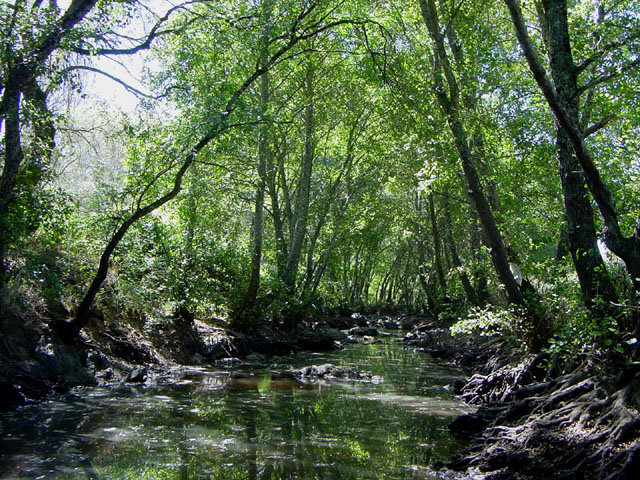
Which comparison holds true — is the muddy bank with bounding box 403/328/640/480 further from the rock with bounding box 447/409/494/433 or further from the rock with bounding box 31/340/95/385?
the rock with bounding box 31/340/95/385

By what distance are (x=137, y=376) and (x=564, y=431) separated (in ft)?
28.3

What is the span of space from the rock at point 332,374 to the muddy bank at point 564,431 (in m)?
5.37

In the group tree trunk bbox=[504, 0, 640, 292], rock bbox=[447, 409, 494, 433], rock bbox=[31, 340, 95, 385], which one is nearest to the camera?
tree trunk bbox=[504, 0, 640, 292]

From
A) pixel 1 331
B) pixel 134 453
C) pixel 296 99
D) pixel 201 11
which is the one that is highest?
pixel 296 99

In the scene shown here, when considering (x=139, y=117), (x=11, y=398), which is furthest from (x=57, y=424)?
(x=139, y=117)

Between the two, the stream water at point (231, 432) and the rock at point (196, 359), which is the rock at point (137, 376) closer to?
the stream water at point (231, 432)

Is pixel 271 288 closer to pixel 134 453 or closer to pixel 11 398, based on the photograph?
pixel 11 398

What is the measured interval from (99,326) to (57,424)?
5.38m

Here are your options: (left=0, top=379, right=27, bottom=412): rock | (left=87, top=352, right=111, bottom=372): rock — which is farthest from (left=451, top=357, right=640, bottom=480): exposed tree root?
(left=87, top=352, right=111, bottom=372): rock

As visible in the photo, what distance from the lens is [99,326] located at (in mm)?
12688

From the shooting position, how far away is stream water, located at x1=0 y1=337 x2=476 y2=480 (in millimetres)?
6020

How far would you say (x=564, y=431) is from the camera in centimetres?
591

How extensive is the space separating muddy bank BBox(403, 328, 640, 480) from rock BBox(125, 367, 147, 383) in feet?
22.1

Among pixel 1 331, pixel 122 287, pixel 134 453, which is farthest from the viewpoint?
pixel 122 287
